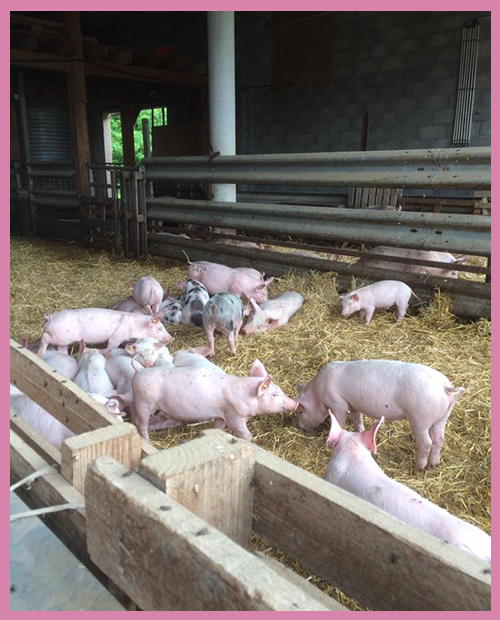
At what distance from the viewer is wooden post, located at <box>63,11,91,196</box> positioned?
30.1ft

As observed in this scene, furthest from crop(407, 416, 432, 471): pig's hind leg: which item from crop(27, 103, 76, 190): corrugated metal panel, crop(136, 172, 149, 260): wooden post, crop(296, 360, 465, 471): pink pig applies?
crop(27, 103, 76, 190): corrugated metal panel

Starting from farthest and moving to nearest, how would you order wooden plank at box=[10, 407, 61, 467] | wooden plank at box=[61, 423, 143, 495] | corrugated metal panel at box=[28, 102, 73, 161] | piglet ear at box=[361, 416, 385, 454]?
corrugated metal panel at box=[28, 102, 73, 161] → piglet ear at box=[361, 416, 385, 454] → wooden plank at box=[10, 407, 61, 467] → wooden plank at box=[61, 423, 143, 495]

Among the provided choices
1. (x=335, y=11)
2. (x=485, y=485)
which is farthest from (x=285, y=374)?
(x=335, y=11)

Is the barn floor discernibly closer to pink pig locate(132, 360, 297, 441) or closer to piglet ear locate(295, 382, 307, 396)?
pink pig locate(132, 360, 297, 441)

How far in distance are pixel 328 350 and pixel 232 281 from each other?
175 centimetres

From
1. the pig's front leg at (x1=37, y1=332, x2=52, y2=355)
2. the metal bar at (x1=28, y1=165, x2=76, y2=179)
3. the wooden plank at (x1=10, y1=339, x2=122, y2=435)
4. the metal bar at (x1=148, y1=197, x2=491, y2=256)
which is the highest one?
the metal bar at (x1=28, y1=165, x2=76, y2=179)

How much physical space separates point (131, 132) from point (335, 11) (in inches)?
257

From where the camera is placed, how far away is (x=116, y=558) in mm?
1127

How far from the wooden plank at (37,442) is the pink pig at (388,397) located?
1.57 metres

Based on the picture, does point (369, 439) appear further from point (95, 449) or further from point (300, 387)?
point (95, 449)

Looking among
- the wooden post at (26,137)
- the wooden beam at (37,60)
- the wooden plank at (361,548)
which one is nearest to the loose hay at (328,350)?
the wooden plank at (361,548)

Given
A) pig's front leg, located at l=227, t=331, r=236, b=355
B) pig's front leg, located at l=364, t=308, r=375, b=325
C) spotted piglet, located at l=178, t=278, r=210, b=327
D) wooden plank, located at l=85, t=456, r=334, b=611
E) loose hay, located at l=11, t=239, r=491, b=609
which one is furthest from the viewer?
spotted piglet, located at l=178, t=278, r=210, b=327

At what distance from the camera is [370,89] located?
428 inches

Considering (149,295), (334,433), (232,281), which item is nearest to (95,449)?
(334,433)
